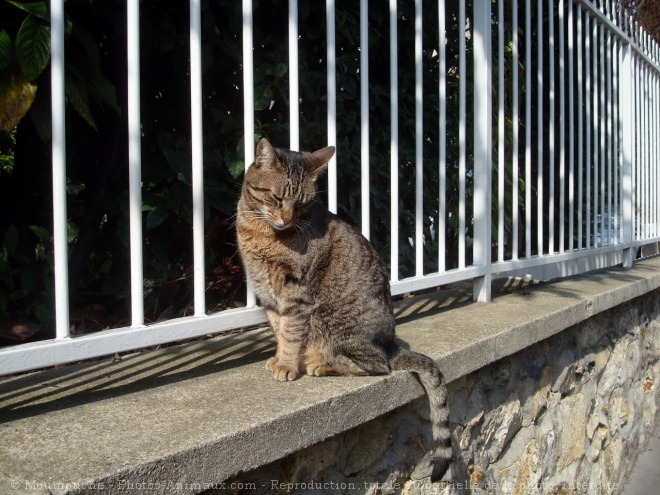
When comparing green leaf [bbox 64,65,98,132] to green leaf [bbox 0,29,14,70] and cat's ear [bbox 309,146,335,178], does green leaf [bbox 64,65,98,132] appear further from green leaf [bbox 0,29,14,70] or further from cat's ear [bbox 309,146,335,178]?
cat's ear [bbox 309,146,335,178]

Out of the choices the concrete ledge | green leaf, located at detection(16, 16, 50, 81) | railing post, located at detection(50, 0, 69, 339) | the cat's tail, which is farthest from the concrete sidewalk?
green leaf, located at detection(16, 16, 50, 81)

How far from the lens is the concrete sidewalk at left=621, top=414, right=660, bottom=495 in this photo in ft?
12.9

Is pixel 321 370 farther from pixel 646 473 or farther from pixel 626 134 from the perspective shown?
pixel 626 134

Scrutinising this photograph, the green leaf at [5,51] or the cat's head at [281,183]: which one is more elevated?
the green leaf at [5,51]

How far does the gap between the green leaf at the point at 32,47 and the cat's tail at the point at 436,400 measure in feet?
4.55

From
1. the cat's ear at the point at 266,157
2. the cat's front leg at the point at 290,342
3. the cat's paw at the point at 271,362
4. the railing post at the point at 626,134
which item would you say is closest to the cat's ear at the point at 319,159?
the cat's ear at the point at 266,157

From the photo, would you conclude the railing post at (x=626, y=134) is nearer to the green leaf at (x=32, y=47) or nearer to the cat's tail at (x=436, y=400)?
the cat's tail at (x=436, y=400)

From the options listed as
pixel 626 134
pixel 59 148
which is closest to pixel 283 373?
pixel 59 148

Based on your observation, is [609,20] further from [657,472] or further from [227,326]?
[227,326]

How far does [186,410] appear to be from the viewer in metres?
1.56

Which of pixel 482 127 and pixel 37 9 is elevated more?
pixel 37 9

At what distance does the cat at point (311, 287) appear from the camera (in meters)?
2.02

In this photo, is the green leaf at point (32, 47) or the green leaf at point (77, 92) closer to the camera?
the green leaf at point (32, 47)

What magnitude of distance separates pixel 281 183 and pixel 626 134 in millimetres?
3629
